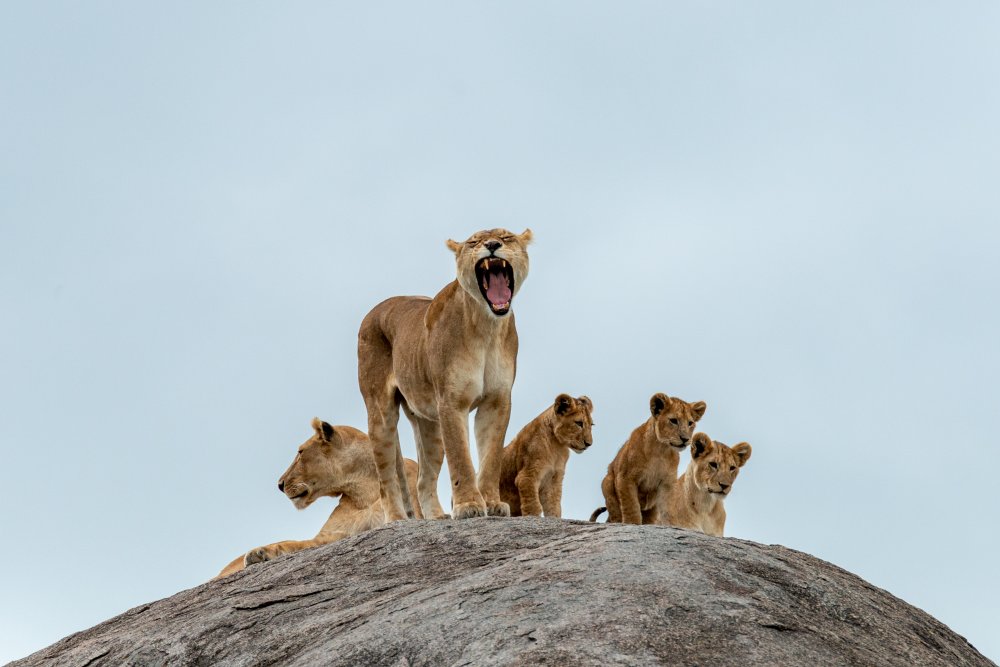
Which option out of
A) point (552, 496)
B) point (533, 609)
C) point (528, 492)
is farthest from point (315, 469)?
point (533, 609)

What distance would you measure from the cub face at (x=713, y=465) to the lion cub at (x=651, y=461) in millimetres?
259

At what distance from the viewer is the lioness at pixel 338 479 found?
15.8 metres

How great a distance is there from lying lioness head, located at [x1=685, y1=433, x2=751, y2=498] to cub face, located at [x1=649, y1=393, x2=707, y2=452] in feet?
1.24

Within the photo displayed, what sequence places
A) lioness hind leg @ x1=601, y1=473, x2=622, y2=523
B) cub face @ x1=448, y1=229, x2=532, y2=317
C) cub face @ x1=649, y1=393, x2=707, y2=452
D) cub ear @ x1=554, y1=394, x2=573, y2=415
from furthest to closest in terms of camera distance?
lioness hind leg @ x1=601, y1=473, x2=622, y2=523, cub face @ x1=649, y1=393, x2=707, y2=452, cub ear @ x1=554, y1=394, x2=573, y2=415, cub face @ x1=448, y1=229, x2=532, y2=317

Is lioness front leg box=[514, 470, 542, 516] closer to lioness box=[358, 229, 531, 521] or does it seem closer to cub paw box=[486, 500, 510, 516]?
lioness box=[358, 229, 531, 521]

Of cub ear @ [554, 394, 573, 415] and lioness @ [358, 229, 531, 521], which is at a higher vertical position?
cub ear @ [554, 394, 573, 415]

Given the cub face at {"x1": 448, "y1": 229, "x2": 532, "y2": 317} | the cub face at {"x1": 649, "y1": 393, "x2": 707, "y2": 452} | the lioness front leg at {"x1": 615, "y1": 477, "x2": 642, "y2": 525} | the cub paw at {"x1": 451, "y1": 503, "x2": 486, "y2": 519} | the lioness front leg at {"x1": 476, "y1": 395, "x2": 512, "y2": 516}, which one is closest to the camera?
the cub paw at {"x1": 451, "y1": 503, "x2": 486, "y2": 519}

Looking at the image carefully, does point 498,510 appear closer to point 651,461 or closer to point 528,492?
point 528,492

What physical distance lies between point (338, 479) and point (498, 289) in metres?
4.59

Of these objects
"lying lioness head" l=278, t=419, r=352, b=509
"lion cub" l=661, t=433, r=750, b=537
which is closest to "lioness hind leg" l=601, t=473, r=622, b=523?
"lion cub" l=661, t=433, r=750, b=537

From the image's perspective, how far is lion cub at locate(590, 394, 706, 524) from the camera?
15.8 m

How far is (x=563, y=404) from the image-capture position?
15.6m

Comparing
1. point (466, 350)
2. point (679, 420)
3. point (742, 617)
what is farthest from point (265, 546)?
point (742, 617)

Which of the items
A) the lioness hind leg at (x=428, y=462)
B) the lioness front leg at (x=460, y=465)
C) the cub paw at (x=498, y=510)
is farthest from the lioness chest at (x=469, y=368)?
the lioness hind leg at (x=428, y=462)
